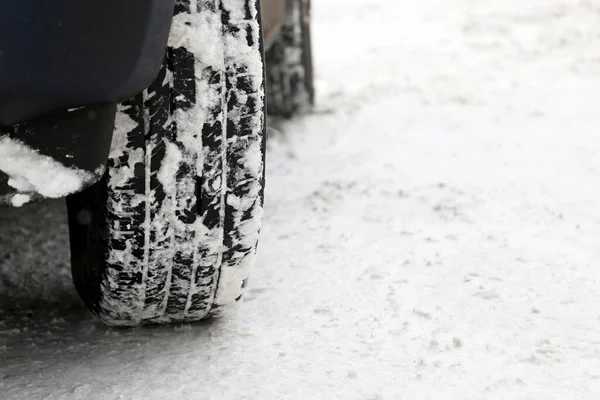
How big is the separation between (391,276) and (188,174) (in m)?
0.63

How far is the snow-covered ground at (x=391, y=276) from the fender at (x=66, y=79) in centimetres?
41

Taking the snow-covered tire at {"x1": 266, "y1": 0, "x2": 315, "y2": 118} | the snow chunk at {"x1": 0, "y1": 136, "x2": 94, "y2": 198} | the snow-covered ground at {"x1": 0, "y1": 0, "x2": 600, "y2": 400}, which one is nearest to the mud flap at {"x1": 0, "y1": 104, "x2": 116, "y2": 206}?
the snow chunk at {"x1": 0, "y1": 136, "x2": 94, "y2": 198}

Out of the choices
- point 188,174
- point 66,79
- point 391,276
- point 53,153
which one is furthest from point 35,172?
point 391,276

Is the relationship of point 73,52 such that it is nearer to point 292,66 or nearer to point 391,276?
point 391,276

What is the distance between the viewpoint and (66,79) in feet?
3.03

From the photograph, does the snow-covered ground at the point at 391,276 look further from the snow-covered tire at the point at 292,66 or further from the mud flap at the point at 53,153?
the mud flap at the point at 53,153

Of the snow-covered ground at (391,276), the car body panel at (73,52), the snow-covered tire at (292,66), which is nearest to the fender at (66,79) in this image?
the car body panel at (73,52)

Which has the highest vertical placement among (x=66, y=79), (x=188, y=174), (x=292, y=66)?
(x=66, y=79)

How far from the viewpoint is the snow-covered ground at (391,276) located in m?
1.24

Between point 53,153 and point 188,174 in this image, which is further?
point 188,174

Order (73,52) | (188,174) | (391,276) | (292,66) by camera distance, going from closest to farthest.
Answer: (73,52)
(188,174)
(391,276)
(292,66)

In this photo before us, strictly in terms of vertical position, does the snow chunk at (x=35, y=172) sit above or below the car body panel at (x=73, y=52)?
below

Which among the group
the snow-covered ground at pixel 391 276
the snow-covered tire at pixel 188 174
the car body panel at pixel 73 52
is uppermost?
the car body panel at pixel 73 52

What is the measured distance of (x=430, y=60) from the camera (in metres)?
3.81
